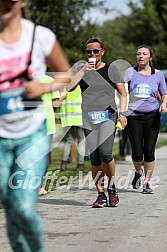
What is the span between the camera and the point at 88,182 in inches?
481

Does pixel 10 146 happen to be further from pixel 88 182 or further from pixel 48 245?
pixel 88 182

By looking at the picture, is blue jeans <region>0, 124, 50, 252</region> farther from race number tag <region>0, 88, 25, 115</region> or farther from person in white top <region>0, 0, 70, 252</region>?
race number tag <region>0, 88, 25, 115</region>

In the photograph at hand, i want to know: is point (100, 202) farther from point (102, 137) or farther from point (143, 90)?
point (143, 90)

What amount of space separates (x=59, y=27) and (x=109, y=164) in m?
17.3

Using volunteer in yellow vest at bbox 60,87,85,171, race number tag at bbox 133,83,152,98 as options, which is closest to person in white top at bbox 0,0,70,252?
race number tag at bbox 133,83,152,98

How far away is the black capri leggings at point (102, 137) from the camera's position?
9.08 meters

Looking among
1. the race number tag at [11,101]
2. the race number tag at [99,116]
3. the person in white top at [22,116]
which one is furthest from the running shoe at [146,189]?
the race number tag at [11,101]

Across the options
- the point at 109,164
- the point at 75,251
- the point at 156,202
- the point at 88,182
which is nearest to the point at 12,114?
the point at 75,251

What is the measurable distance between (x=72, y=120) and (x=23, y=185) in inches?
342

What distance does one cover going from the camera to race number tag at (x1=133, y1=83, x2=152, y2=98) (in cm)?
1050

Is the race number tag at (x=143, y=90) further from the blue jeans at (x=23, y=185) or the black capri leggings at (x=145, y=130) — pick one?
the blue jeans at (x=23, y=185)

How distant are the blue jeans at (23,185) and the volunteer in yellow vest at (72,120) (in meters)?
8.59

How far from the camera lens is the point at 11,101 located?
461cm

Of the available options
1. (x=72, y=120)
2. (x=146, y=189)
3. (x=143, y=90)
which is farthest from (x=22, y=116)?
(x=72, y=120)
